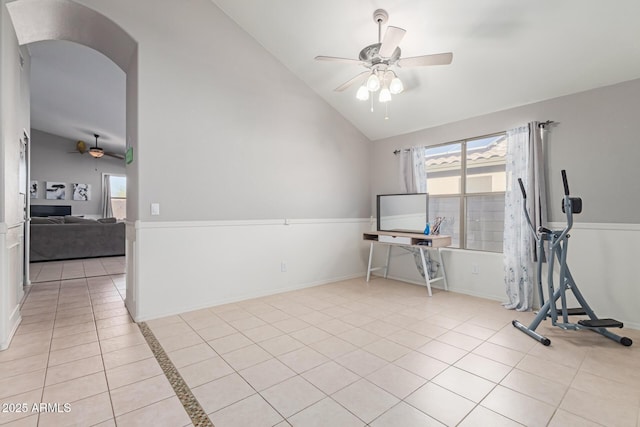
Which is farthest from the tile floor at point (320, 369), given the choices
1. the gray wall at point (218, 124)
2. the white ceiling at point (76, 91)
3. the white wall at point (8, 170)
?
the white ceiling at point (76, 91)

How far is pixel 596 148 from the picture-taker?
3002mm

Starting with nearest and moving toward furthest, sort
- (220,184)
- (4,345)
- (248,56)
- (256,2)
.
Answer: (4,345)
(256,2)
(220,184)
(248,56)

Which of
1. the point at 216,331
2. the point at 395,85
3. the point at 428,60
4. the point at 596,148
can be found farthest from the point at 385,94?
the point at 216,331

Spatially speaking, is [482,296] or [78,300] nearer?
[78,300]

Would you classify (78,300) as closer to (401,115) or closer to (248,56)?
(248,56)

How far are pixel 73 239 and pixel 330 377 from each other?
22.0 ft

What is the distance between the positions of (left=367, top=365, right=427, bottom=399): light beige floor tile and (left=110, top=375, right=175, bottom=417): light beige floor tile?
132cm

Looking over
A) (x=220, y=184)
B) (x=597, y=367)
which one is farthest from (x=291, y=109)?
(x=597, y=367)

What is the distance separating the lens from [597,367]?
83.5 inches

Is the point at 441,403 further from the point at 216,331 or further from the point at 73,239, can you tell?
the point at 73,239

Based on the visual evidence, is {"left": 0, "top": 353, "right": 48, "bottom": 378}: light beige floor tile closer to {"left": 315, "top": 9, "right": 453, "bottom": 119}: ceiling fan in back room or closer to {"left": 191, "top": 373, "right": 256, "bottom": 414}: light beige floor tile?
{"left": 191, "top": 373, "right": 256, "bottom": 414}: light beige floor tile

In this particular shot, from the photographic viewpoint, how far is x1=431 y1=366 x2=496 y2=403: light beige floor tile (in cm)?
180

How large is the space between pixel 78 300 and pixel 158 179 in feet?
6.63

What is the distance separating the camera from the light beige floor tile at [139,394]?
1657 millimetres
